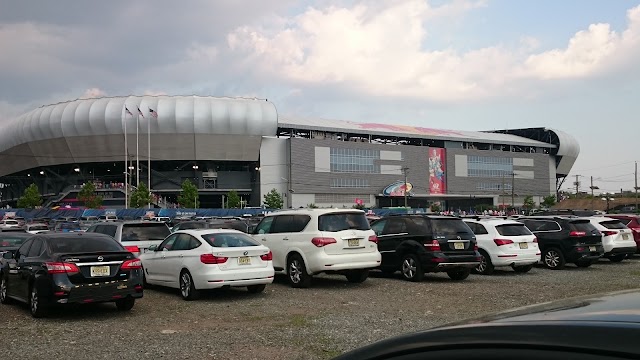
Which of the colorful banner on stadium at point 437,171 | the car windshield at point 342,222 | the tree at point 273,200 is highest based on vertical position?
the colorful banner on stadium at point 437,171

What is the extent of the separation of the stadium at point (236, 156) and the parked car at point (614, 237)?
70.2m

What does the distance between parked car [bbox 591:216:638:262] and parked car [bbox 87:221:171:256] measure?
14088 millimetres

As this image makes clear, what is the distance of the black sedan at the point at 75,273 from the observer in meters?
10.0

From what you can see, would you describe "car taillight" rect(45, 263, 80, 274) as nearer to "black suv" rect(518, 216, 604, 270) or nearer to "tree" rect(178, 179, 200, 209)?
"black suv" rect(518, 216, 604, 270)

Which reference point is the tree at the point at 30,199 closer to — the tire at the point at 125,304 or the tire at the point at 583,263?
the tire at the point at 583,263

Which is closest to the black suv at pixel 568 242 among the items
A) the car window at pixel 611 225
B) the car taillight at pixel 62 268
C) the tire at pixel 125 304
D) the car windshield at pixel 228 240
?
the car window at pixel 611 225

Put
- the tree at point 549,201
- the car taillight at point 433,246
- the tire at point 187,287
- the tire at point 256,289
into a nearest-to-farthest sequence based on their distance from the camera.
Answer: the tire at point 187,287, the tire at point 256,289, the car taillight at point 433,246, the tree at point 549,201

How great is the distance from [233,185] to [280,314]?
9155 centimetres

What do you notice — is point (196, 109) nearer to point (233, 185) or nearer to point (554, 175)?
point (233, 185)

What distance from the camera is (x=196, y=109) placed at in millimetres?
92062

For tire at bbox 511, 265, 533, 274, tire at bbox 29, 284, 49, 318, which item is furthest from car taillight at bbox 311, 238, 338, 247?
tire at bbox 511, 265, 533, 274

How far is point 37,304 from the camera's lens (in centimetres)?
1023

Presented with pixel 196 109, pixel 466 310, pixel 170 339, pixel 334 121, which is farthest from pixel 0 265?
pixel 334 121

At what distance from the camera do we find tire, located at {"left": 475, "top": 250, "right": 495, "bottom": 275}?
17047 millimetres
